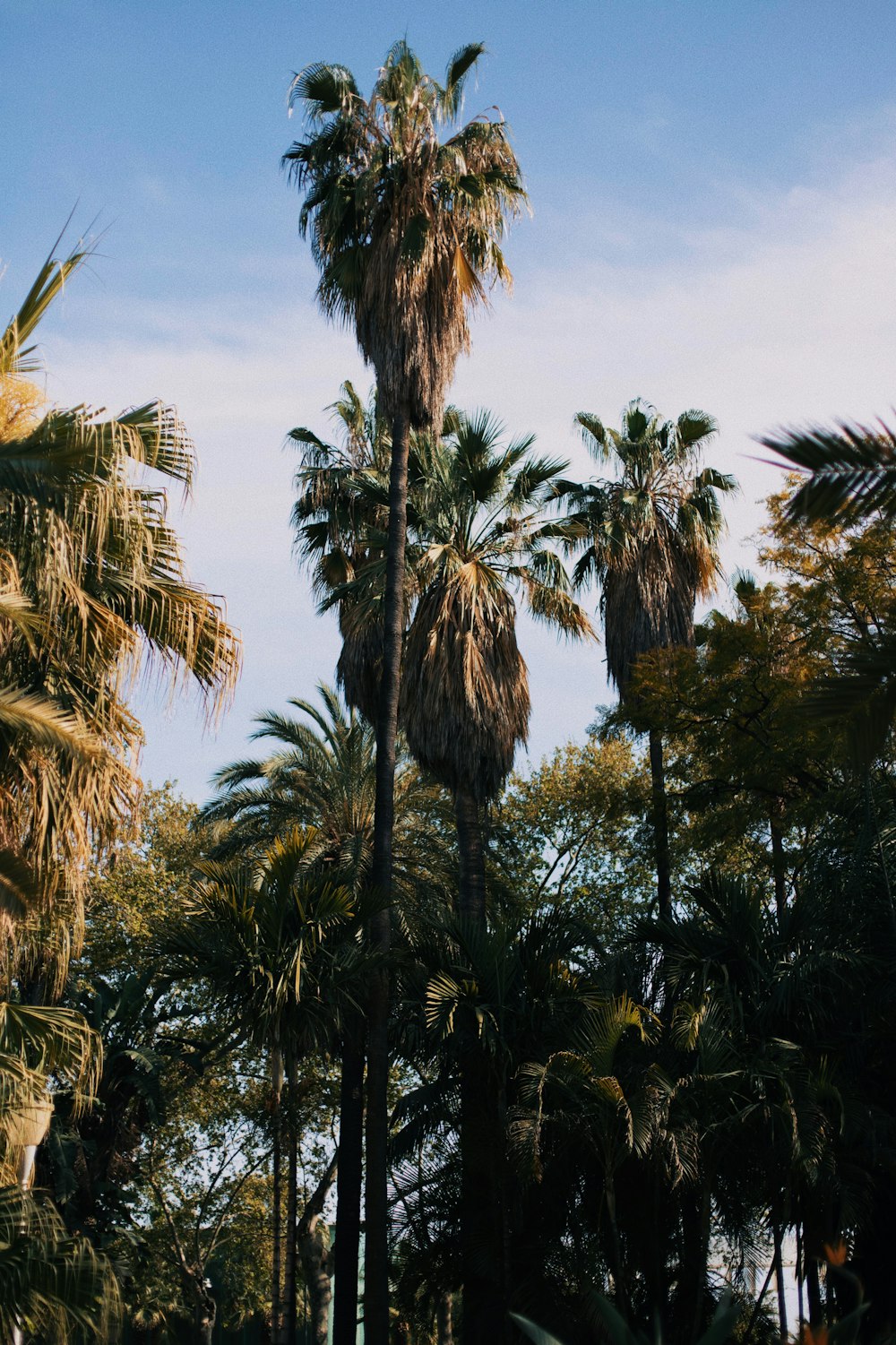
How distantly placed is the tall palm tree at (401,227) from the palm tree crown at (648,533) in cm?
502

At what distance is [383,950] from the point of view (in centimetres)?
1576

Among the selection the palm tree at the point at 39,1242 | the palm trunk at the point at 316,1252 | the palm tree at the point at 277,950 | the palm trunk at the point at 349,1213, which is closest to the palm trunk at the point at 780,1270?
the palm tree at the point at 277,950

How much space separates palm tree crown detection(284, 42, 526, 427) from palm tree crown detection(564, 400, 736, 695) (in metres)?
5.03

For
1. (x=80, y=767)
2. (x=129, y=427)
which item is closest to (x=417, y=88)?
(x=129, y=427)

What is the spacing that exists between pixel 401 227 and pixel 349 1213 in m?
13.5

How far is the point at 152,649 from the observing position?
10.5 meters

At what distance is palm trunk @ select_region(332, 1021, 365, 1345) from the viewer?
17031 mm

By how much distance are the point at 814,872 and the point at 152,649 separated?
9052 mm

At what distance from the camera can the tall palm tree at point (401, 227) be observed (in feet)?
60.6

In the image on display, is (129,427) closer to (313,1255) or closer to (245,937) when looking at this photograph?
(245,937)

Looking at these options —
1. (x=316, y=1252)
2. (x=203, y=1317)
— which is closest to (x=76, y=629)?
(x=316, y=1252)

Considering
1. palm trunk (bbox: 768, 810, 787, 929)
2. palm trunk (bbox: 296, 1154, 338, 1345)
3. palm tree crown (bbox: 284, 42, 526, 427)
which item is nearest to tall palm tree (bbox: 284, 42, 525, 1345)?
palm tree crown (bbox: 284, 42, 526, 427)

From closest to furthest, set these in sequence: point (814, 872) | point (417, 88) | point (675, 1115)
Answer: point (675, 1115) → point (814, 872) → point (417, 88)

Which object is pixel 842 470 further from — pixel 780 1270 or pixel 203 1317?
pixel 203 1317
